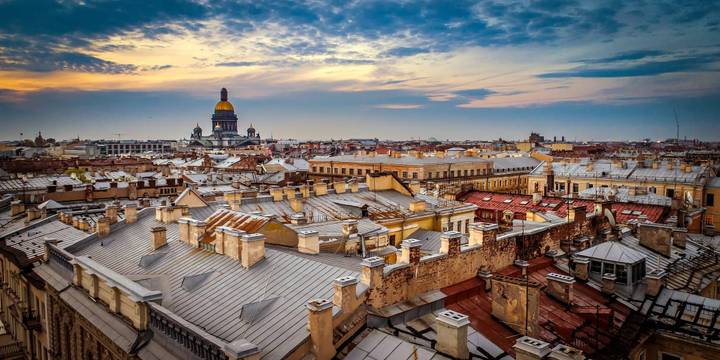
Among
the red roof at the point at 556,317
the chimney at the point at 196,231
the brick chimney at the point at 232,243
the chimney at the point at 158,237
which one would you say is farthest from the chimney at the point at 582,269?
the chimney at the point at 158,237

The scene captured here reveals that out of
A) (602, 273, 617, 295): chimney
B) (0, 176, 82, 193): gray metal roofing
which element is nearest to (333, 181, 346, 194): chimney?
(602, 273, 617, 295): chimney

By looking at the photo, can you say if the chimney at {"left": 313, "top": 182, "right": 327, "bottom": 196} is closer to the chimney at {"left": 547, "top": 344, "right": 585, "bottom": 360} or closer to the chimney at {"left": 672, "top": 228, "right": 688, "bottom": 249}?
the chimney at {"left": 672, "top": 228, "right": 688, "bottom": 249}

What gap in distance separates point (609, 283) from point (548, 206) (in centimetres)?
2262

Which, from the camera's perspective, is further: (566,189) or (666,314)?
(566,189)

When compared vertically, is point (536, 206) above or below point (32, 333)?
above

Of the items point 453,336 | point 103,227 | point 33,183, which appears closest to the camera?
point 453,336

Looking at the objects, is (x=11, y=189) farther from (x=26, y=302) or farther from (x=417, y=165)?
(x=417, y=165)

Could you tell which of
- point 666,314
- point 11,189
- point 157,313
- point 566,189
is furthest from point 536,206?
point 11,189

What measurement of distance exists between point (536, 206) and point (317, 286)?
30753 millimetres

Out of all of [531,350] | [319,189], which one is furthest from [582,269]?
[319,189]

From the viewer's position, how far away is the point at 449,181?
242 ft

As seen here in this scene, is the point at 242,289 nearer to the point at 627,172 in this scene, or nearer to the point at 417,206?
the point at 417,206

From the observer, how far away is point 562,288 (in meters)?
16.4

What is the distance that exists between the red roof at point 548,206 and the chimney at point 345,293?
24.3 m
